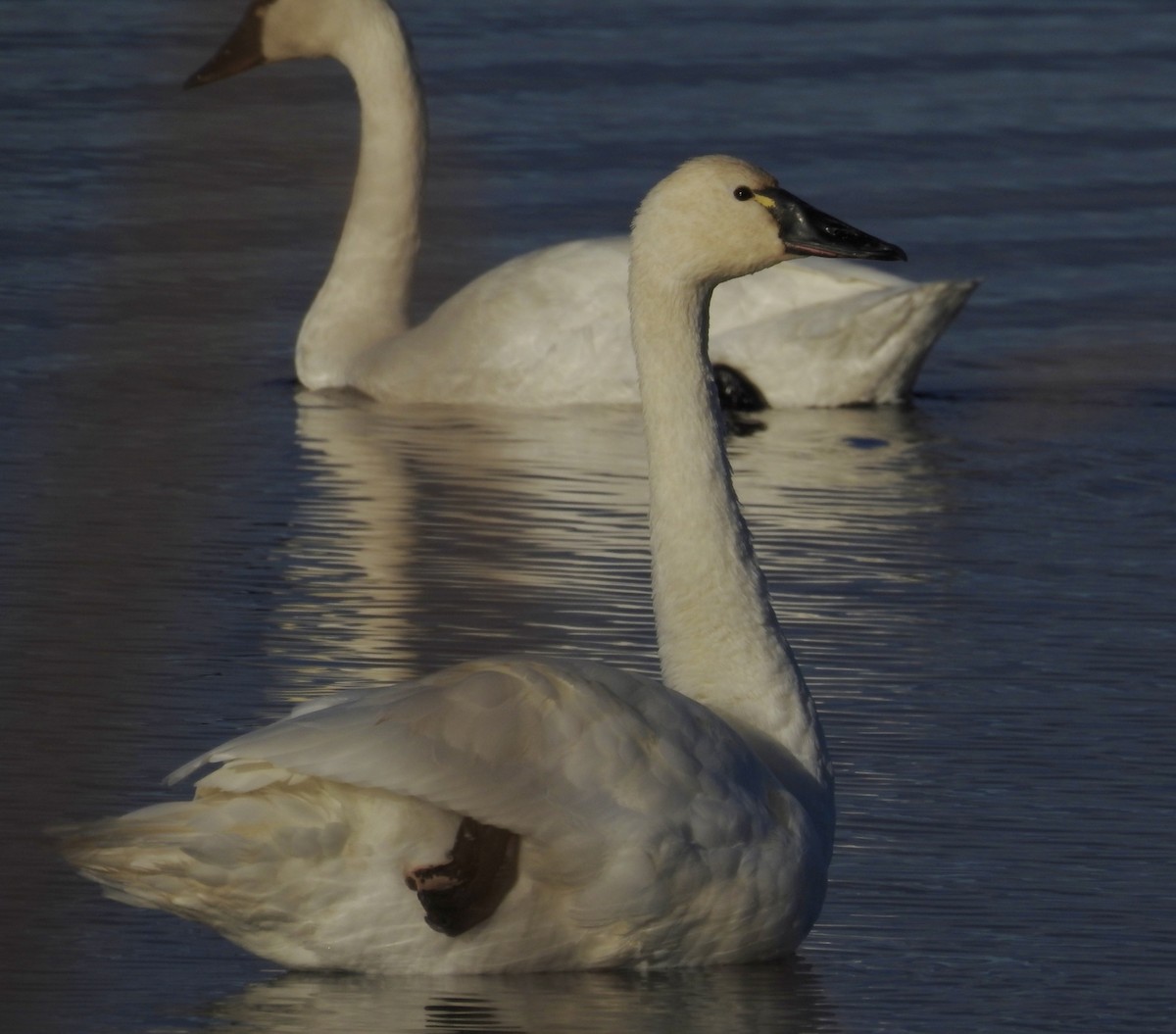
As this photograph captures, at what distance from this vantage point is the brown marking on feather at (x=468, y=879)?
12.1 feet

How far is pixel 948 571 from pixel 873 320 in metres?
2.99

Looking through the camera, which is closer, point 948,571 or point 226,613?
A: point 226,613

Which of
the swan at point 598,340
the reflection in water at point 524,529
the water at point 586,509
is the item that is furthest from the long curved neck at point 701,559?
the swan at point 598,340

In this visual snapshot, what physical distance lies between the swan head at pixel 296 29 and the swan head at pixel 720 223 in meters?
6.55

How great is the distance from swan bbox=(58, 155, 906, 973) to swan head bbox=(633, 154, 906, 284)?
3.27 ft

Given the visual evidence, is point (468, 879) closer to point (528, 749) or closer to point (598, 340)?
point (528, 749)

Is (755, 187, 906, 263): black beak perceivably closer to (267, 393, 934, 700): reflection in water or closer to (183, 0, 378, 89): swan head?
(267, 393, 934, 700): reflection in water

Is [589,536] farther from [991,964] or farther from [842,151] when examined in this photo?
[842,151]

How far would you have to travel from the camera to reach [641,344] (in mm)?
4832

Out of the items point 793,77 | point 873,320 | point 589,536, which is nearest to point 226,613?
point 589,536

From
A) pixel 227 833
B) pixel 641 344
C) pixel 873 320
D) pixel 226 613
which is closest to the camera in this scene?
pixel 227 833

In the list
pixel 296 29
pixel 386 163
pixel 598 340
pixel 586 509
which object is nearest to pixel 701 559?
pixel 586 509

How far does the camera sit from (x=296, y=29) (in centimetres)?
1141

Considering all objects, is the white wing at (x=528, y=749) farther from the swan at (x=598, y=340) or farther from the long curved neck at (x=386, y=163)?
the long curved neck at (x=386, y=163)
